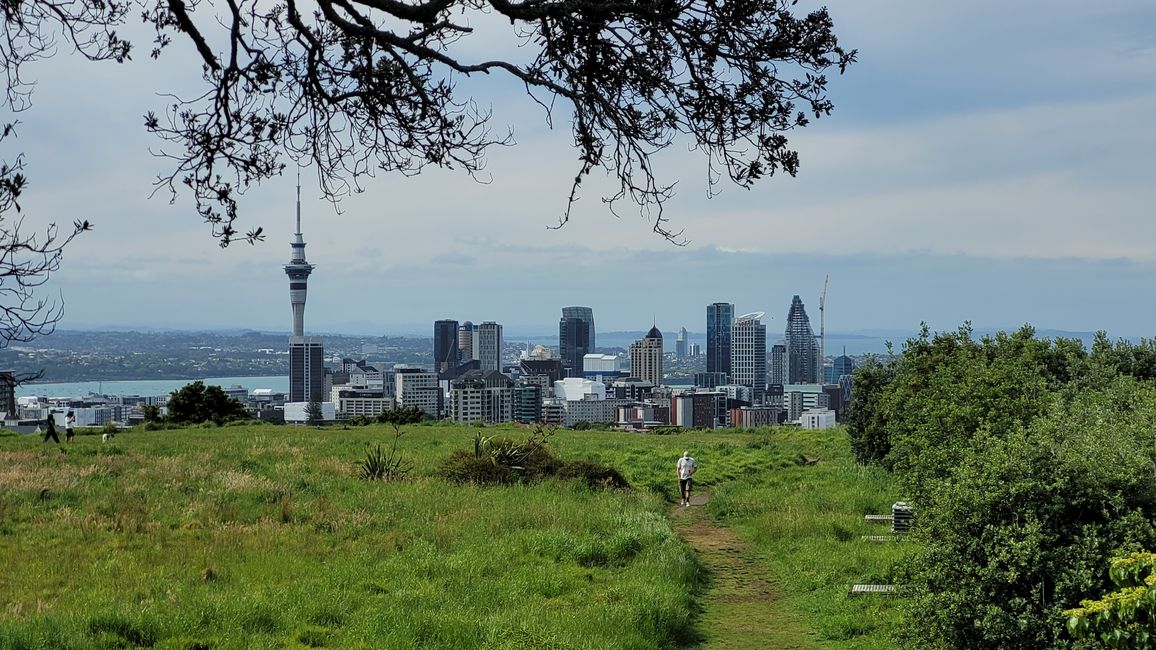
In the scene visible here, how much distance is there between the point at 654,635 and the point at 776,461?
20.9m

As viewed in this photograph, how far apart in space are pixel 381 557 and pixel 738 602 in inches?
202

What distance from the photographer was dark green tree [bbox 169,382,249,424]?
46062 mm

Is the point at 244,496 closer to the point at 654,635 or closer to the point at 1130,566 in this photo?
the point at 654,635

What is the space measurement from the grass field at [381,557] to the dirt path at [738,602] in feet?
0.53

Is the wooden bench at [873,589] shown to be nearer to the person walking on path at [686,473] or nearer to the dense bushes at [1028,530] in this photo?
the dense bushes at [1028,530]

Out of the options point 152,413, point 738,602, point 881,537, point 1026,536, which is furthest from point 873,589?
point 152,413

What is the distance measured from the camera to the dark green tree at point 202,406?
46062mm

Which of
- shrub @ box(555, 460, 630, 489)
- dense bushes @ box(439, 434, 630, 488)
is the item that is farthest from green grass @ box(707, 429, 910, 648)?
dense bushes @ box(439, 434, 630, 488)

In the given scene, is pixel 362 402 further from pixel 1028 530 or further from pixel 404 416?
pixel 1028 530

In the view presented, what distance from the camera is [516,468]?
23.2 metres

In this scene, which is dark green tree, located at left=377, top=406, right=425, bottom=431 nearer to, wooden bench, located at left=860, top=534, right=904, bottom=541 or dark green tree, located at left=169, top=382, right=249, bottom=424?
dark green tree, located at left=169, top=382, right=249, bottom=424

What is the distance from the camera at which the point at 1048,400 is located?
1556 centimetres

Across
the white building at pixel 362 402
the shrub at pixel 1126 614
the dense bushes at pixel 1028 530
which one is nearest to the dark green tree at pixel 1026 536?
the dense bushes at pixel 1028 530

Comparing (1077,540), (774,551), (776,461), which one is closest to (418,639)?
(1077,540)
